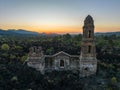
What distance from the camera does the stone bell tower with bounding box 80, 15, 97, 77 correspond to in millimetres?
39312

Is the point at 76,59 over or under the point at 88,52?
under

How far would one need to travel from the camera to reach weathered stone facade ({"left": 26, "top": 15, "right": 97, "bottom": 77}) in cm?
3847

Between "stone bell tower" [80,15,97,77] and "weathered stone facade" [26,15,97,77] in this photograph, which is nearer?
"weathered stone facade" [26,15,97,77]

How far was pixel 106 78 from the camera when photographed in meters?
39.8

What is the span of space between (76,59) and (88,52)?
7.48 feet

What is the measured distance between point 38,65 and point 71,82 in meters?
5.99

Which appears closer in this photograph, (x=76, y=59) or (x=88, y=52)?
(x=88, y=52)

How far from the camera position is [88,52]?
130 feet

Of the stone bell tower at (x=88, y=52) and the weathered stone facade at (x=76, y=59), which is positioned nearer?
the weathered stone facade at (x=76, y=59)

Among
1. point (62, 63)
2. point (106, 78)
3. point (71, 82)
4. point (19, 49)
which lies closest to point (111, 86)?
point (106, 78)

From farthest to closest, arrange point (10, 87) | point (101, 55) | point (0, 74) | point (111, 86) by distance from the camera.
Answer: point (101, 55) → point (111, 86) → point (0, 74) → point (10, 87)

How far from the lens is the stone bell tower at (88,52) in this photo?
129 feet

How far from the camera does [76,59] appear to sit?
40250mm

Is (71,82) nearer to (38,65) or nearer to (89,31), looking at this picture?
(38,65)
